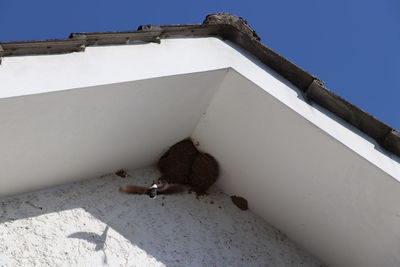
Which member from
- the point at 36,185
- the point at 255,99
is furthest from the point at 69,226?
the point at 255,99

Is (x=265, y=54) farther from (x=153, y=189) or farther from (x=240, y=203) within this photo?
(x=240, y=203)

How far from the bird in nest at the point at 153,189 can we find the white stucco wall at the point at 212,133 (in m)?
0.31

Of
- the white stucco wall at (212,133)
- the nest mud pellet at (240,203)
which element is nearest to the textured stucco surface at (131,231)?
the nest mud pellet at (240,203)

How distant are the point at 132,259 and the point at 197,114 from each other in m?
1.57

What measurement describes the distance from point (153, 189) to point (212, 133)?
860mm

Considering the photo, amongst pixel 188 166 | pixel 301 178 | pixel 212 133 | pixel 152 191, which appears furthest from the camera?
pixel 188 166

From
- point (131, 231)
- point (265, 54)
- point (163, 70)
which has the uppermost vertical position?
point (265, 54)

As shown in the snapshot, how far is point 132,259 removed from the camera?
607 centimetres

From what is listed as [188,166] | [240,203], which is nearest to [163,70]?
[188,166]

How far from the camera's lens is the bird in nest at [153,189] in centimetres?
639

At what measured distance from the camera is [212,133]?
6.63 metres

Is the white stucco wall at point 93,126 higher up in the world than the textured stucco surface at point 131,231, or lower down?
higher up

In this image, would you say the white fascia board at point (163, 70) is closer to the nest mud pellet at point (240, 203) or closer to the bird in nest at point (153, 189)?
the bird in nest at point (153, 189)

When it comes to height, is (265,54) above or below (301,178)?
above
